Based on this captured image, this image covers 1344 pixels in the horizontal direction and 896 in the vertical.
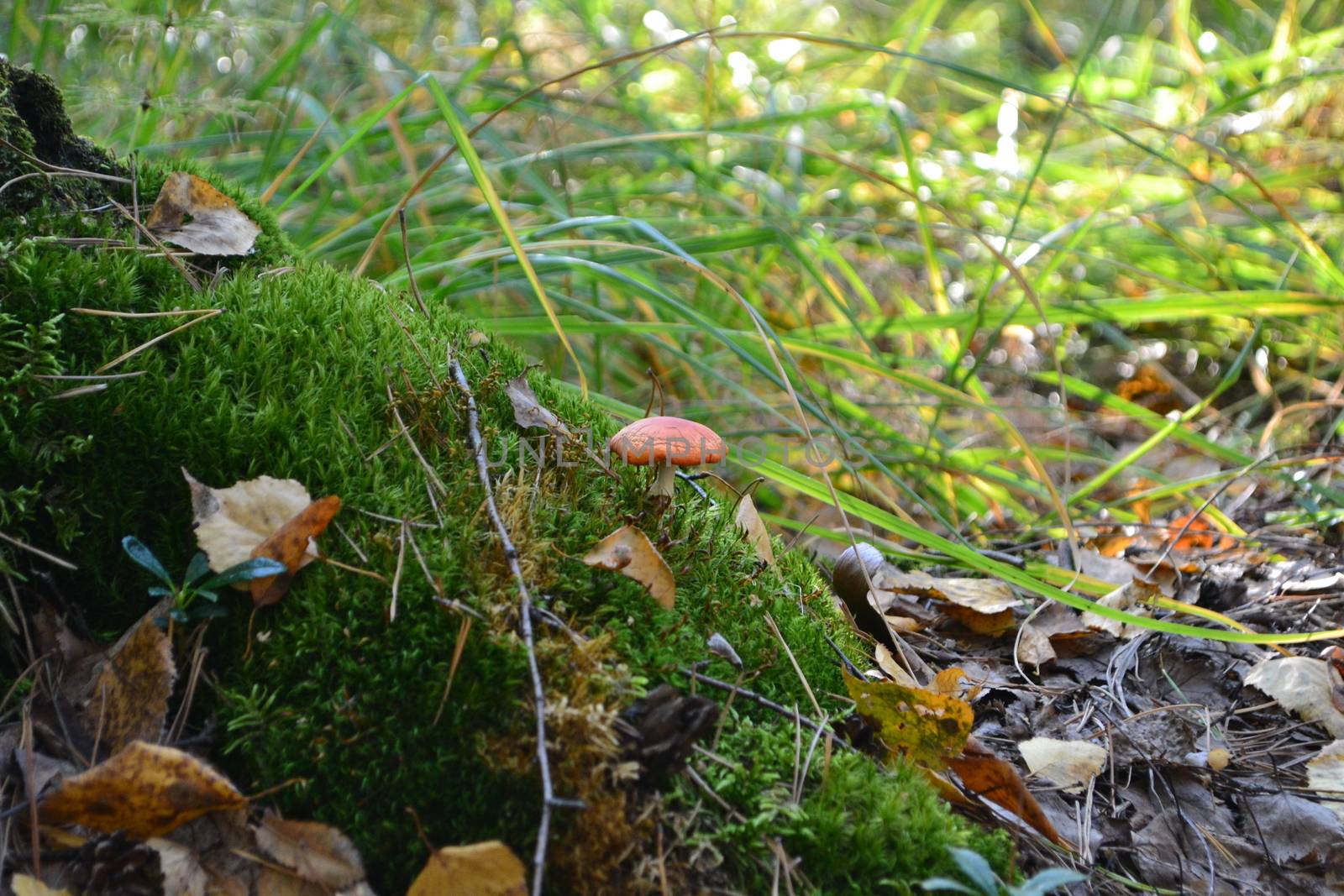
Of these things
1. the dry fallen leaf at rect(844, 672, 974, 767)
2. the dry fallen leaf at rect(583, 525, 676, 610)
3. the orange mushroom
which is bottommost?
the dry fallen leaf at rect(844, 672, 974, 767)

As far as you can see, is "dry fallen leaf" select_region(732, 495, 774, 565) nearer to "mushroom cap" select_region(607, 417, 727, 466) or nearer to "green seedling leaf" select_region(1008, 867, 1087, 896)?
"mushroom cap" select_region(607, 417, 727, 466)

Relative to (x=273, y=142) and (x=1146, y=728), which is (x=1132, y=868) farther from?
(x=273, y=142)

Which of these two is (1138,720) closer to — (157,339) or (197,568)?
(197,568)

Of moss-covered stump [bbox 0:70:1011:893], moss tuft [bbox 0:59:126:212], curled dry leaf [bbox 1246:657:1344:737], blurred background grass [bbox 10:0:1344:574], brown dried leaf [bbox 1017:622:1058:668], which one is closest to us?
moss-covered stump [bbox 0:70:1011:893]

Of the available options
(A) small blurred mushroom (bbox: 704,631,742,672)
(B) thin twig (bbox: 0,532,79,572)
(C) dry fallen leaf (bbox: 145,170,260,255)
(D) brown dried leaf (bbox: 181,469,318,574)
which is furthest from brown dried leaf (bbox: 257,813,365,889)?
(C) dry fallen leaf (bbox: 145,170,260,255)

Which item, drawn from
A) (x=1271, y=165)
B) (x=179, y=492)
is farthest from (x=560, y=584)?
(x=1271, y=165)

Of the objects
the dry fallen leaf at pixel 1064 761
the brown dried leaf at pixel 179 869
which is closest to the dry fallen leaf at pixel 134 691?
the brown dried leaf at pixel 179 869

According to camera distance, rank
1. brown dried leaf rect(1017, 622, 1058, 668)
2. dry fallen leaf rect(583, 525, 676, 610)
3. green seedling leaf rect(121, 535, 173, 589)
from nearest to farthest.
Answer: green seedling leaf rect(121, 535, 173, 589) < dry fallen leaf rect(583, 525, 676, 610) < brown dried leaf rect(1017, 622, 1058, 668)
